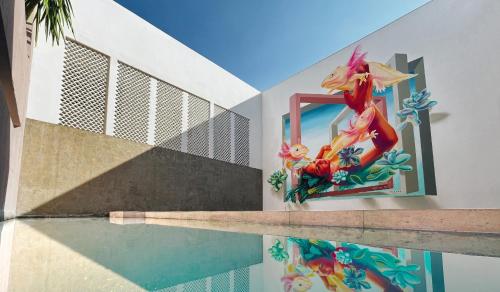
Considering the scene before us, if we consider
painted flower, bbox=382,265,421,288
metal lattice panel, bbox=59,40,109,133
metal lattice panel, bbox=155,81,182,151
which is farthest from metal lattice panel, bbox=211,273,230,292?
metal lattice panel, bbox=155,81,182,151

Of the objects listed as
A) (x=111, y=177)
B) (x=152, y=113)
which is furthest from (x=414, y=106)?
(x=111, y=177)

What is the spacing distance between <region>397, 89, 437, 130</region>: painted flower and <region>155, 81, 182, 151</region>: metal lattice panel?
658 centimetres

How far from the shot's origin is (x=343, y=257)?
178 cm

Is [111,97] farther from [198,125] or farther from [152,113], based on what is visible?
[198,125]

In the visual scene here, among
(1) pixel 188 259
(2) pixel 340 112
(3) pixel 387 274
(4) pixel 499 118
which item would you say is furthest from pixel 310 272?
(2) pixel 340 112

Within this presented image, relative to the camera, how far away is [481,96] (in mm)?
7129

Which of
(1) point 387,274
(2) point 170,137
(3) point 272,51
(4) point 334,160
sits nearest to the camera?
(1) point 387,274

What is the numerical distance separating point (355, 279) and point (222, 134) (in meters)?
11.1

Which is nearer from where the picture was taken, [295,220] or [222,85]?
[295,220]

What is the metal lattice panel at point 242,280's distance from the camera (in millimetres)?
1083

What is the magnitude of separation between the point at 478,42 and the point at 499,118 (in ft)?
6.02

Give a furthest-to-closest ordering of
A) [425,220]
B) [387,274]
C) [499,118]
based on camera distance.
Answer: [499,118], [425,220], [387,274]

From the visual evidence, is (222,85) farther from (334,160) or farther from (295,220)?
(295,220)

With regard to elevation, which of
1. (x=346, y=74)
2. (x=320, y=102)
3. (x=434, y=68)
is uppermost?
(x=346, y=74)
